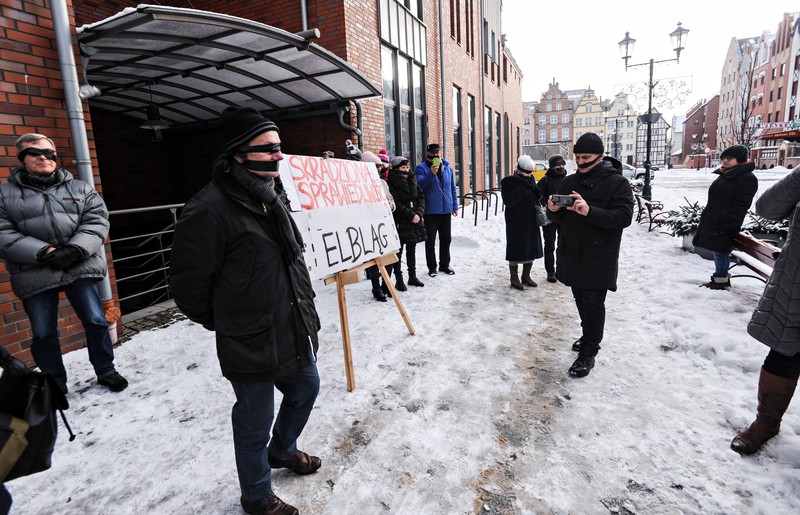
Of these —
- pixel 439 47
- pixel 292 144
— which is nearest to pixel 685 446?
pixel 292 144

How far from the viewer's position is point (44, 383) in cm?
148

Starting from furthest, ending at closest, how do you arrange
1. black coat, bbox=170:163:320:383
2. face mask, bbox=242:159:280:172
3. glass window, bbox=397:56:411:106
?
glass window, bbox=397:56:411:106
face mask, bbox=242:159:280:172
black coat, bbox=170:163:320:383

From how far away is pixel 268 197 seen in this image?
2.03 m

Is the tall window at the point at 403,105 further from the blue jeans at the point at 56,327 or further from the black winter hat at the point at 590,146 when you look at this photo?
the blue jeans at the point at 56,327

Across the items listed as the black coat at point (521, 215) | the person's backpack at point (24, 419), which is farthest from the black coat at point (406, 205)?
the person's backpack at point (24, 419)

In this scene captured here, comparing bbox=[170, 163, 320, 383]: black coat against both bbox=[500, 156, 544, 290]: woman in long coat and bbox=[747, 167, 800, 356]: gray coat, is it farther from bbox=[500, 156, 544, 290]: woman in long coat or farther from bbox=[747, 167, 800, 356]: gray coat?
bbox=[500, 156, 544, 290]: woman in long coat

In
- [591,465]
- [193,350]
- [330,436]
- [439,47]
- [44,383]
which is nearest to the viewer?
[44,383]

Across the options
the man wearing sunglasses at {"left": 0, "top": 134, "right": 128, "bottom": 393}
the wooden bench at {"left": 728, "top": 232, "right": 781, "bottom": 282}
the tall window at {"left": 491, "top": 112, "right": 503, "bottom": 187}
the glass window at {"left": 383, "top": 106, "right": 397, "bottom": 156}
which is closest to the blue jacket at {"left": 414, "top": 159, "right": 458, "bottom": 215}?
the glass window at {"left": 383, "top": 106, "right": 397, "bottom": 156}

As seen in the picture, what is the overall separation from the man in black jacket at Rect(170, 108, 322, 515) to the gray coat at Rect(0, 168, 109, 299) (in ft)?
6.77

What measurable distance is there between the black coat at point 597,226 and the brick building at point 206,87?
4.03 metres

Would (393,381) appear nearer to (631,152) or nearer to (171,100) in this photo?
(171,100)

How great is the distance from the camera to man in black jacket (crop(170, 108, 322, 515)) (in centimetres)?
192

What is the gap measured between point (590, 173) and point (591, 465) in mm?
2308

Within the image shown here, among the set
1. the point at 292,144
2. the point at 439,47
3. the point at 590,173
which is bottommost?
the point at 590,173
